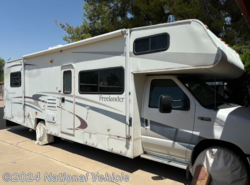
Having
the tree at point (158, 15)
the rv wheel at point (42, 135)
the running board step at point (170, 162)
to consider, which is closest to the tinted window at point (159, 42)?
the running board step at point (170, 162)

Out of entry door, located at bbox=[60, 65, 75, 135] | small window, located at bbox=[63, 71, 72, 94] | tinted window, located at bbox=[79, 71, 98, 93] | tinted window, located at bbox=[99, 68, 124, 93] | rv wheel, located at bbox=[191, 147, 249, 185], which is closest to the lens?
rv wheel, located at bbox=[191, 147, 249, 185]

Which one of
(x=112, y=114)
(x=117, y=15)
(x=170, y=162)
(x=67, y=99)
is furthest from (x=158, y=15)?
(x=170, y=162)

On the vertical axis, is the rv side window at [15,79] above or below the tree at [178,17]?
below

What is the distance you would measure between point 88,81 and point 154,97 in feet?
5.83

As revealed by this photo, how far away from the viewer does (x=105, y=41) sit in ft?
15.5

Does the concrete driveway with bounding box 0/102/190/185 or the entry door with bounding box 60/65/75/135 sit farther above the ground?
the entry door with bounding box 60/65/75/135

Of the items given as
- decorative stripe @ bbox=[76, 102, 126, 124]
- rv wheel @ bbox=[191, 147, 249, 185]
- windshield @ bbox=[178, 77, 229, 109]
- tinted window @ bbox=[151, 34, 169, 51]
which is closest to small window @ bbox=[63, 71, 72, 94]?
decorative stripe @ bbox=[76, 102, 126, 124]

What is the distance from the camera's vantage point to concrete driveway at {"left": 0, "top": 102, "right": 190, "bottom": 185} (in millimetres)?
4302

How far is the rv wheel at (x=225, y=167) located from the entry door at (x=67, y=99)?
3534 millimetres

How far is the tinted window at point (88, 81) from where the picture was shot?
4.95 metres

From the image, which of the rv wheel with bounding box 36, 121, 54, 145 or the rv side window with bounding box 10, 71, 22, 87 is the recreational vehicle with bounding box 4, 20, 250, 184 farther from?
the rv side window with bounding box 10, 71, 22, 87

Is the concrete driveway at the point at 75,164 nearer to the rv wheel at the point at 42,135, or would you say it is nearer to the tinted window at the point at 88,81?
the rv wheel at the point at 42,135

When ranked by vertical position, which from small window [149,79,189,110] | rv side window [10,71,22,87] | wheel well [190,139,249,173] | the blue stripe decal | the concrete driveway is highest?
rv side window [10,71,22,87]

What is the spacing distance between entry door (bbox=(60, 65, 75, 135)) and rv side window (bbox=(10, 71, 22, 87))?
272 cm
